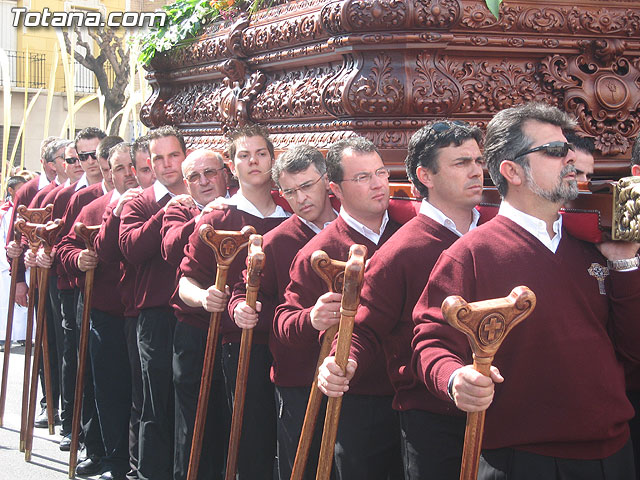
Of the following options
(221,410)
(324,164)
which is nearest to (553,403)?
(324,164)

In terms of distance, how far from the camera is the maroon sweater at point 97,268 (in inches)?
241

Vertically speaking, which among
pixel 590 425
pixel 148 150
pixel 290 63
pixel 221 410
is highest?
pixel 290 63

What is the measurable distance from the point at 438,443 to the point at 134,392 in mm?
2966

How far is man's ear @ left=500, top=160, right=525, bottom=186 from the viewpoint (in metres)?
2.86

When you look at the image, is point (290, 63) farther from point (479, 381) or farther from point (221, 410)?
point (479, 381)

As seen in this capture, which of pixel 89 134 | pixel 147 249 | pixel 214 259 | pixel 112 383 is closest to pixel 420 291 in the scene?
pixel 214 259

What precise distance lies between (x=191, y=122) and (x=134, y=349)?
178cm

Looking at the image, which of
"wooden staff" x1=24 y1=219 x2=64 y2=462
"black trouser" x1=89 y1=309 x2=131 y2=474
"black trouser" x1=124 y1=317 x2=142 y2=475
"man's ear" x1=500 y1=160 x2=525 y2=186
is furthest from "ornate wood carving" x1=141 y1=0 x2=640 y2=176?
"wooden staff" x1=24 y1=219 x2=64 y2=462

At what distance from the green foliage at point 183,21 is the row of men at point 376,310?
0.88 meters

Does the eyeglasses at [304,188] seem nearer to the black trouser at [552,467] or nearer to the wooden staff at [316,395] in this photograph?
the wooden staff at [316,395]

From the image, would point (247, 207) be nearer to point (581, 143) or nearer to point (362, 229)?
point (362, 229)

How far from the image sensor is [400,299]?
3.28 m

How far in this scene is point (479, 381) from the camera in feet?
7.97

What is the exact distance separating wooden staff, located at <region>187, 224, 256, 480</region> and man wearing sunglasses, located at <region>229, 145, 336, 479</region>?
0.15 metres
